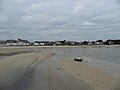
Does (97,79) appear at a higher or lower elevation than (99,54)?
higher

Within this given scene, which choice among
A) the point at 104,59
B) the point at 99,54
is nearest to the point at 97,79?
the point at 104,59

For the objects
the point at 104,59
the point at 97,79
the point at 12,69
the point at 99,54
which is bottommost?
the point at 99,54

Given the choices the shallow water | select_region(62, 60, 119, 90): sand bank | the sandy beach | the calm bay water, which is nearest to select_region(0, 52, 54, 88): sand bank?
the sandy beach

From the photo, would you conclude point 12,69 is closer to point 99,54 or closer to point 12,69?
point 12,69

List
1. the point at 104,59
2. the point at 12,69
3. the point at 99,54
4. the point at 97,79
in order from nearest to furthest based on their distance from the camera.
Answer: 1. the point at 97,79
2. the point at 12,69
3. the point at 104,59
4. the point at 99,54

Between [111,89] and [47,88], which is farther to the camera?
[111,89]

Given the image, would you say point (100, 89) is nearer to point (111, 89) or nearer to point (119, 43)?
point (111, 89)

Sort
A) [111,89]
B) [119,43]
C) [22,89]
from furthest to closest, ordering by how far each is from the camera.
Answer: [119,43] < [111,89] < [22,89]

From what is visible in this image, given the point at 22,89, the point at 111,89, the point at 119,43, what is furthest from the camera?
the point at 119,43

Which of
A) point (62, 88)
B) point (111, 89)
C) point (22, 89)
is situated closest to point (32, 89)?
point (22, 89)

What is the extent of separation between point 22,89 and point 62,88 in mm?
2213

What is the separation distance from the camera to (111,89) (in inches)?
557

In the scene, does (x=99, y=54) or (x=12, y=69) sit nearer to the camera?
(x=12, y=69)

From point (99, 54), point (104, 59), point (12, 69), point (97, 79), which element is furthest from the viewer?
point (99, 54)
